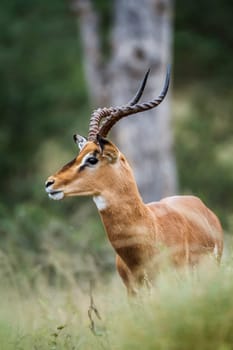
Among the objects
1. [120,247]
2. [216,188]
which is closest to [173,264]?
[120,247]

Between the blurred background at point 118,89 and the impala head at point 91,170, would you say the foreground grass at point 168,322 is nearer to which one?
the impala head at point 91,170

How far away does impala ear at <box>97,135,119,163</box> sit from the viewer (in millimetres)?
7285

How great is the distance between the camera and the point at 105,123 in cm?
747

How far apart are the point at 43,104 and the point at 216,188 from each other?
3767mm

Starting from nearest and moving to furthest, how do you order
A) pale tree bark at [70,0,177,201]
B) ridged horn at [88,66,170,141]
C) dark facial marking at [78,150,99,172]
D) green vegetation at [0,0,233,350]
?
dark facial marking at [78,150,99,172] → ridged horn at [88,66,170,141] → pale tree bark at [70,0,177,201] → green vegetation at [0,0,233,350]

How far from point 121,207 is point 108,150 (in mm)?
370

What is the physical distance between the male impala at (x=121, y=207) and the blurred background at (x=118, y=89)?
28.9 ft

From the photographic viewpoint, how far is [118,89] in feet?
54.8

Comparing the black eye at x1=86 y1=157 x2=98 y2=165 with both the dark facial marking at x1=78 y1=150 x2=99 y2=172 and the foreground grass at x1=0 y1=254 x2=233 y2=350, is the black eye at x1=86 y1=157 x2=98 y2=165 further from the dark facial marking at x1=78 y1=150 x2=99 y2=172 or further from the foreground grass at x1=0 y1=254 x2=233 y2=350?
the foreground grass at x1=0 y1=254 x2=233 y2=350

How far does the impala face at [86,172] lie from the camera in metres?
7.19

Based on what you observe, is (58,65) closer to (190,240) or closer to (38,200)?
(38,200)

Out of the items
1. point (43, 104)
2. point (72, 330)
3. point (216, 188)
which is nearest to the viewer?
point (72, 330)

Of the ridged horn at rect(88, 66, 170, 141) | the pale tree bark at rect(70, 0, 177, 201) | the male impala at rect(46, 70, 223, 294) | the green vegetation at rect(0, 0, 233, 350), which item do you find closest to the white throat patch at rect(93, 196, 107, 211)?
the male impala at rect(46, 70, 223, 294)

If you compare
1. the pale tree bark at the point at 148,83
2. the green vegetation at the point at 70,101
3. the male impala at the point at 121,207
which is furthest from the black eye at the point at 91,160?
the pale tree bark at the point at 148,83
